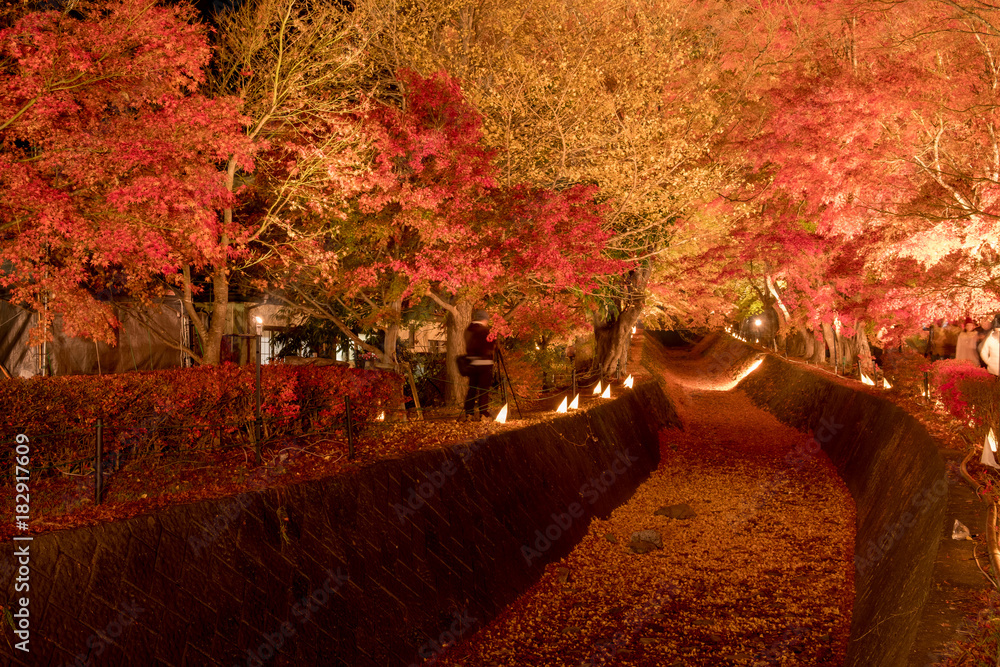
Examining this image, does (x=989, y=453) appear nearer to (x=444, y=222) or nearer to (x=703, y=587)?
(x=703, y=587)

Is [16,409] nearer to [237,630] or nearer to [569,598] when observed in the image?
[237,630]

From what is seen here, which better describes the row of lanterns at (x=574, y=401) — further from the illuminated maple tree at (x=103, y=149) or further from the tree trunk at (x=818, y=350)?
the tree trunk at (x=818, y=350)

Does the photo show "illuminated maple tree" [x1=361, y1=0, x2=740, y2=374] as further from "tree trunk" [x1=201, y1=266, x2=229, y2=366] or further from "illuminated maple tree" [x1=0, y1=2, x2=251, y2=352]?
"tree trunk" [x1=201, y1=266, x2=229, y2=366]

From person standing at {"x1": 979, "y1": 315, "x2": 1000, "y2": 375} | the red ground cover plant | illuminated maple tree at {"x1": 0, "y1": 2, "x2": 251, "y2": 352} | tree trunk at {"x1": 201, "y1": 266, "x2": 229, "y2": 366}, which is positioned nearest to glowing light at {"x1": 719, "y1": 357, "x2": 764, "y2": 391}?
the red ground cover plant

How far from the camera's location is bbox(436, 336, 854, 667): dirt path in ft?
26.8

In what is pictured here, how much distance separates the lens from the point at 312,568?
22.1 ft

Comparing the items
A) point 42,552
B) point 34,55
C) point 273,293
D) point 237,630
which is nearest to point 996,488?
point 237,630

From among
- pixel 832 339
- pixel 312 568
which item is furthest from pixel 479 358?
pixel 832 339

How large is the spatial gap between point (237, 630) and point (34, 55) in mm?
7399

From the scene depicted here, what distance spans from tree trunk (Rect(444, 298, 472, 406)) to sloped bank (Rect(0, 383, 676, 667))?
4078mm

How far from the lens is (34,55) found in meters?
8.59

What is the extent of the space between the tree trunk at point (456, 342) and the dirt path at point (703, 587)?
4.26 meters

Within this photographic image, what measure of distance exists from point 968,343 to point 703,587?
8.69 m

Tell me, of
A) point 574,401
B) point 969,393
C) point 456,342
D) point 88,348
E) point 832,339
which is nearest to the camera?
point 969,393
